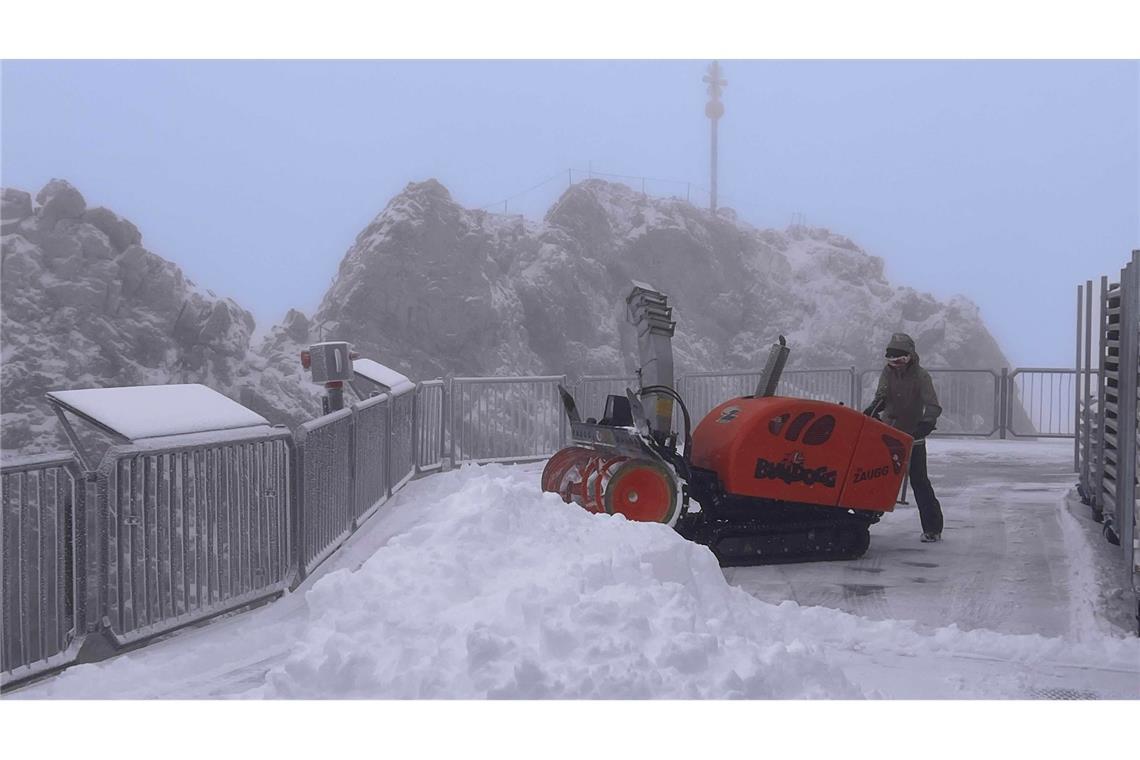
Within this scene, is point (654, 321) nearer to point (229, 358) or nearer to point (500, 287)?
point (229, 358)

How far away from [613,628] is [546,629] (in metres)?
0.33

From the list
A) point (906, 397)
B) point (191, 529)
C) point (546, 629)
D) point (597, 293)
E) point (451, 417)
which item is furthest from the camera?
point (597, 293)

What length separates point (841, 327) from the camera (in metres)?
56.1

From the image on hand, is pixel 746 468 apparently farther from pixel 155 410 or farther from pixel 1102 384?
pixel 155 410

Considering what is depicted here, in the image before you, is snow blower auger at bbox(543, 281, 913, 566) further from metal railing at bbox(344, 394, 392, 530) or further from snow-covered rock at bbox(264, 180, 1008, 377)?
snow-covered rock at bbox(264, 180, 1008, 377)

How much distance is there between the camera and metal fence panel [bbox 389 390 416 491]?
10.7 metres

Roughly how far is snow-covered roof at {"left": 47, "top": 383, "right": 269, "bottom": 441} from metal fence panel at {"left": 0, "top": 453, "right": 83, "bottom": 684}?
1.78 feet

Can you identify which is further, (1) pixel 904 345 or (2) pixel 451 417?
(2) pixel 451 417

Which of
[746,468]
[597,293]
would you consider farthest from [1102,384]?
[597,293]

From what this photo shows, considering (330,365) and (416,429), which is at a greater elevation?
(330,365)

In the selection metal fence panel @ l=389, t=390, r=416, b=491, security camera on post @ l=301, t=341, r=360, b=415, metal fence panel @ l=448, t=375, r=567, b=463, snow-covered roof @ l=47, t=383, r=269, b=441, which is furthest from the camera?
metal fence panel @ l=448, t=375, r=567, b=463

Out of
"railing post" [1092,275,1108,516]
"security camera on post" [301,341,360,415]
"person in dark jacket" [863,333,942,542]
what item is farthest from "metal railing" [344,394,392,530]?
"railing post" [1092,275,1108,516]

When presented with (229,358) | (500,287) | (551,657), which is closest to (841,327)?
(500,287)

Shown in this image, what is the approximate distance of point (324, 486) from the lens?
303 inches
